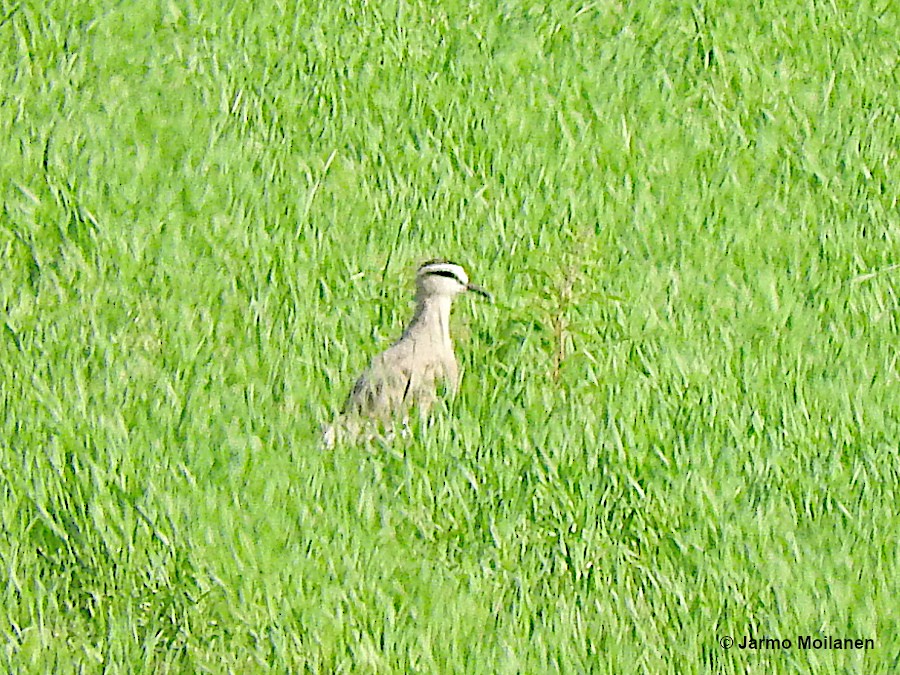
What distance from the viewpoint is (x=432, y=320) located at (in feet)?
17.8

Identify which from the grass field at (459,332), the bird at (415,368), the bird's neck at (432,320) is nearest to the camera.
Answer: the grass field at (459,332)

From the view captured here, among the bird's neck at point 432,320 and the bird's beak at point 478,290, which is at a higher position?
the bird's beak at point 478,290

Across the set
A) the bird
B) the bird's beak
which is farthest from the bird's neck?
the bird's beak

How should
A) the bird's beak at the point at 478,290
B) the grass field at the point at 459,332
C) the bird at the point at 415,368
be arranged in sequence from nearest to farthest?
the grass field at the point at 459,332 → the bird at the point at 415,368 → the bird's beak at the point at 478,290

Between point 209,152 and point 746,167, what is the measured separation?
7.12 ft

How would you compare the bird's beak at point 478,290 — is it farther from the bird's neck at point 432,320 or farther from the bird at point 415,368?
the bird's neck at point 432,320

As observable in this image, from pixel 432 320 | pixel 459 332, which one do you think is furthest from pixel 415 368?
pixel 459 332

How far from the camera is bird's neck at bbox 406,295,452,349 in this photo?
17.6 ft

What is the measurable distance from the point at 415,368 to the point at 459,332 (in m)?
0.48

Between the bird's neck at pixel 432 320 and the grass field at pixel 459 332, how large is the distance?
0.16 meters

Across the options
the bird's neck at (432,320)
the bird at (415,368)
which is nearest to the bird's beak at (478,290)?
the bird at (415,368)

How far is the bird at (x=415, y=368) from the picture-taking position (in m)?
4.97

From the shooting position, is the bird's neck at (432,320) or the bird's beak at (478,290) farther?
the bird's beak at (478,290)

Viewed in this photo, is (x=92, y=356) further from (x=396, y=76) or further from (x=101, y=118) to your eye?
(x=396, y=76)
